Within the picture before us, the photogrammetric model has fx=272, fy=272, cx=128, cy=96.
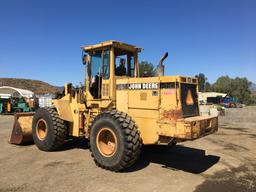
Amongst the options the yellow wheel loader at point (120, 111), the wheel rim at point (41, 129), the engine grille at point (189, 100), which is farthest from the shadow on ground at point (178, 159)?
the wheel rim at point (41, 129)

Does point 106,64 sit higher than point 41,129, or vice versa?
point 106,64

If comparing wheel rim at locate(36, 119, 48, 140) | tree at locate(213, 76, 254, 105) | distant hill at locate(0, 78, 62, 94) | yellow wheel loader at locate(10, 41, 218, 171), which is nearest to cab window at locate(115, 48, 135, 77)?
yellow wheel loader at locate(10, 41, 218, 171)

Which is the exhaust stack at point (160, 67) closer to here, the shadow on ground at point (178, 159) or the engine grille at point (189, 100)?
the engine grille at point (189, 100)

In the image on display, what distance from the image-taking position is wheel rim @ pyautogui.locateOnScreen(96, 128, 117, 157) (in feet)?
22.3

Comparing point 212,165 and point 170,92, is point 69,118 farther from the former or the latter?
point 212,165

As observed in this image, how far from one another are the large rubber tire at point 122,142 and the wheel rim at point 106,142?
127 millimetres

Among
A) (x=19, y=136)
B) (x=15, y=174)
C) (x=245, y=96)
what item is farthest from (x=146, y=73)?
(x=245, y=96)

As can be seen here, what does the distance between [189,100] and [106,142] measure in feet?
7.87

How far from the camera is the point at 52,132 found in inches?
328

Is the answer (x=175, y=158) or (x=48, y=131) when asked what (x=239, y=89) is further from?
(x=48, y=131)

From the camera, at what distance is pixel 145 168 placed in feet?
22.5

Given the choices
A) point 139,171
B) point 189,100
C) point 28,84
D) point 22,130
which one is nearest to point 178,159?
point 139,171

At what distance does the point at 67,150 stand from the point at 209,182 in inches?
187

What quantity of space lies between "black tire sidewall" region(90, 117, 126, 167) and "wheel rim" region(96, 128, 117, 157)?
78 mm
